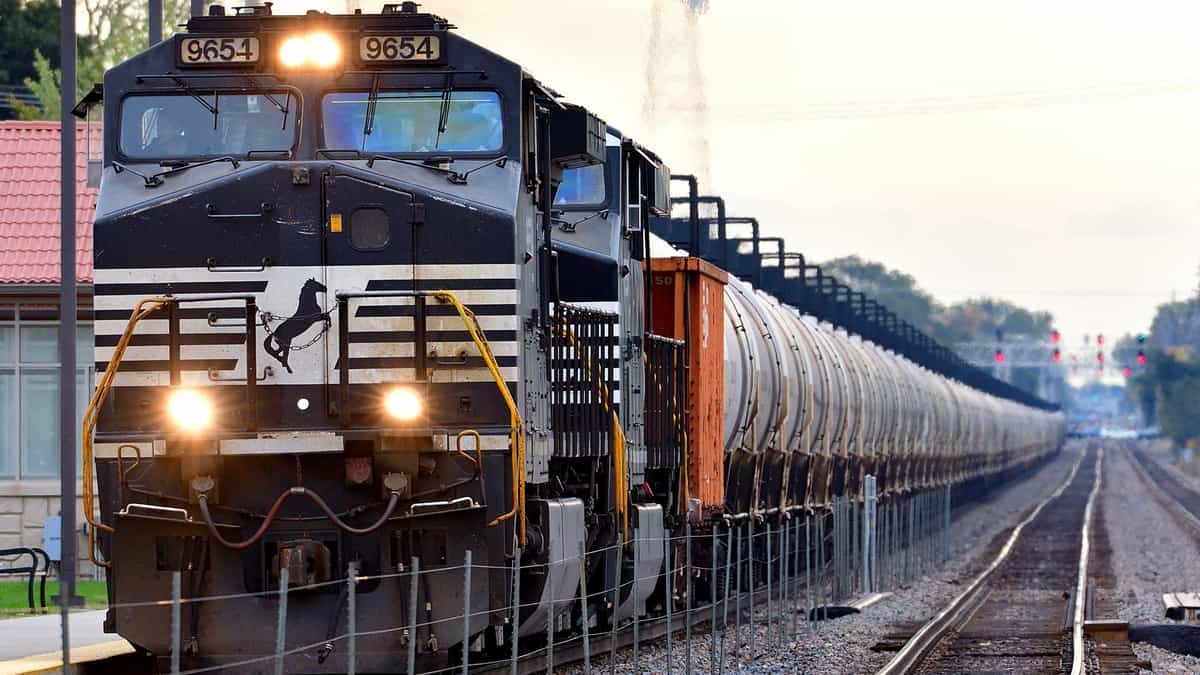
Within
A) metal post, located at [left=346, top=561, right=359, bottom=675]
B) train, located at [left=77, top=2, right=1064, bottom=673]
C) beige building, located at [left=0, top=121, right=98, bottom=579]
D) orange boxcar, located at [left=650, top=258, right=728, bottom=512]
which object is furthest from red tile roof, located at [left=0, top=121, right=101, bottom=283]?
metal post, located at [left=346, top=561, right=359, bottom=675]

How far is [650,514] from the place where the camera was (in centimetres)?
1602

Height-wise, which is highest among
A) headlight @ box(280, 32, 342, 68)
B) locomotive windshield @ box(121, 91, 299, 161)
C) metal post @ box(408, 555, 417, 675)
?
headlight @ box(280, 32, 342, 68)

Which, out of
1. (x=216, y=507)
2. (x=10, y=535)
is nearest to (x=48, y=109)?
(x=10, y=535)

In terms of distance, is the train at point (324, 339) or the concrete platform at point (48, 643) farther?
the concrete platform at point (48, 643)

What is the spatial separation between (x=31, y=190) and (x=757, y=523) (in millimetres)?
10985

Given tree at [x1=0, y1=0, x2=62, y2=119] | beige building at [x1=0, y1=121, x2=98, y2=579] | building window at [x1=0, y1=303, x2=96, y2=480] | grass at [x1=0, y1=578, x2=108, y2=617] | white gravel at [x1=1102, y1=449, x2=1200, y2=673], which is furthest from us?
tree at [x1=0, y1=0, x2=62, y2=119]

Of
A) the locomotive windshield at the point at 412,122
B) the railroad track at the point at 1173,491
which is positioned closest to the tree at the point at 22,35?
the railroad track at the point at 1173,491

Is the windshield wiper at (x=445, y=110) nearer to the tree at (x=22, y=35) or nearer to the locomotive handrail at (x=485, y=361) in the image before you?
the locomotive handrail at (x=485, y=361)

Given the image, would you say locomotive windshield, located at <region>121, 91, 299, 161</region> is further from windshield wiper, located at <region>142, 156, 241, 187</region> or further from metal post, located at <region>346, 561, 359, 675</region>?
metal post, located at <region>346, 561, 359, 675</region>

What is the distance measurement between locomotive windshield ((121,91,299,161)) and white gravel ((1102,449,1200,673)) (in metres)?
9.58

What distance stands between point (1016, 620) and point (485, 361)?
13586 mm

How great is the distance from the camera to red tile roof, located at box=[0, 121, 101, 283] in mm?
25047

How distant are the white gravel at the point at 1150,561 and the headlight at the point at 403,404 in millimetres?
8615

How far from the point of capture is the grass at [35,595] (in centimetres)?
1956
